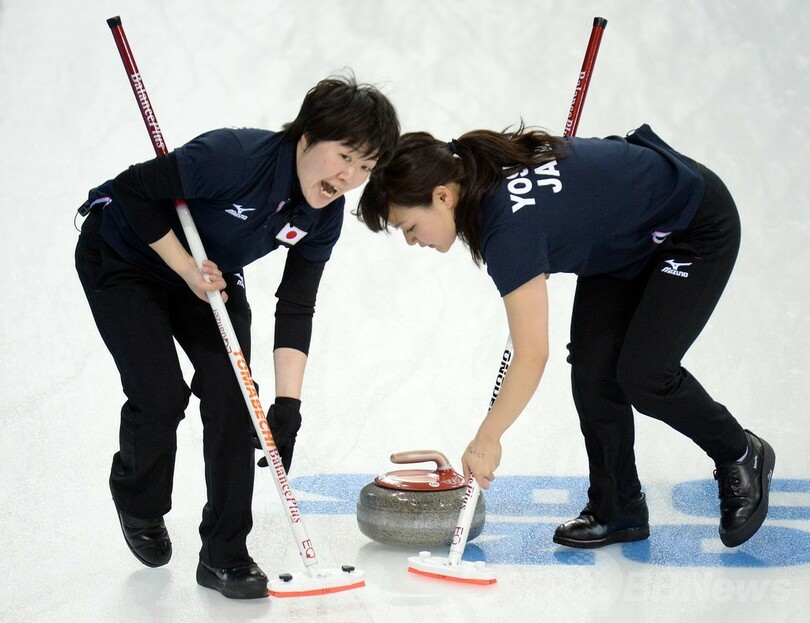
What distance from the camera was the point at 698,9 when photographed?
4926mm

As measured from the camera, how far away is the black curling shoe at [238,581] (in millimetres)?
2184

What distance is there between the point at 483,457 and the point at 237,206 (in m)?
0.74

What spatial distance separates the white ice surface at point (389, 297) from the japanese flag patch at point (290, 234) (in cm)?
77

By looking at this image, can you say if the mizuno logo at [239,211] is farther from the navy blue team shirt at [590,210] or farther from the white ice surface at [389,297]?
the white ice surface at [389,297]

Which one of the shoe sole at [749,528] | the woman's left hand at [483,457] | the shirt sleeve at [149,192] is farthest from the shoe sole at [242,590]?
the shoe sole at [749,528]

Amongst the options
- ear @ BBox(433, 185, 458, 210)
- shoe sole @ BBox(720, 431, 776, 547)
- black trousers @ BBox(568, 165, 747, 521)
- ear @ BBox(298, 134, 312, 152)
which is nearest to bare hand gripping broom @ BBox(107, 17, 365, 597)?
ear @ BBox(298, 134, 312, 152)

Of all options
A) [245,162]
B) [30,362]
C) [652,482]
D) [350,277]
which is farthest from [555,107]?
[245,162]

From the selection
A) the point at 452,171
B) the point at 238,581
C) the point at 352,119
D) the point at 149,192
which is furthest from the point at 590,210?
the point at 238,581

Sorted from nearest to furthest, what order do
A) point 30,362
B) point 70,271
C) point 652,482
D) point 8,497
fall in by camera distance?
point 8,497 < point 652,482 < point 30,362 < point 70,271

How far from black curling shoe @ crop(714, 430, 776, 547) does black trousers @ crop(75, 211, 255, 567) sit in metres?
1.14

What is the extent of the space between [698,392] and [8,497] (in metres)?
1.87

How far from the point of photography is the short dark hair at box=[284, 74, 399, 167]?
209 centimetres

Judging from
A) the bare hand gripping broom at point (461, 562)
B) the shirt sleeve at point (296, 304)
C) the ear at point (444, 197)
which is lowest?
the bare hand gripping broom at point (461, 562)

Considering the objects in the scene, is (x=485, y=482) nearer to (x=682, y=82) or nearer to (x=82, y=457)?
(x=82, y=457)
